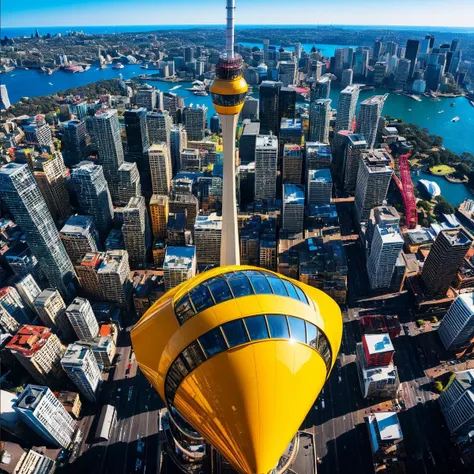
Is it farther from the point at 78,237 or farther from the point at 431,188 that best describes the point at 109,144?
the point at 431,188

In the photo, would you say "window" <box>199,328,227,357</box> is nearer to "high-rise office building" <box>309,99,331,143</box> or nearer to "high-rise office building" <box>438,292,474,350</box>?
"high-rise office building" <box>438,292,474,350</box>

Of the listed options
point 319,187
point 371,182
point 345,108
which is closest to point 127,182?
point 319,187

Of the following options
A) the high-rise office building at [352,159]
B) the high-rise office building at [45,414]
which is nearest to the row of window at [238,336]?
the high-rise office building at [45,414]

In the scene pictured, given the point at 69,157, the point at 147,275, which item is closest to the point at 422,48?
the point at 69,157

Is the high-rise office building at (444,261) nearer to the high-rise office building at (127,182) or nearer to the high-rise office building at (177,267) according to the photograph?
the high-rise office building at (177,267)

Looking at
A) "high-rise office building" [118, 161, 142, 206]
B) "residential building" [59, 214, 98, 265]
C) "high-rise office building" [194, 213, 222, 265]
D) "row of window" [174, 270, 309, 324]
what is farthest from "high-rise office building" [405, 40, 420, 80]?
"row of window" [174, 270, 309, 324]
